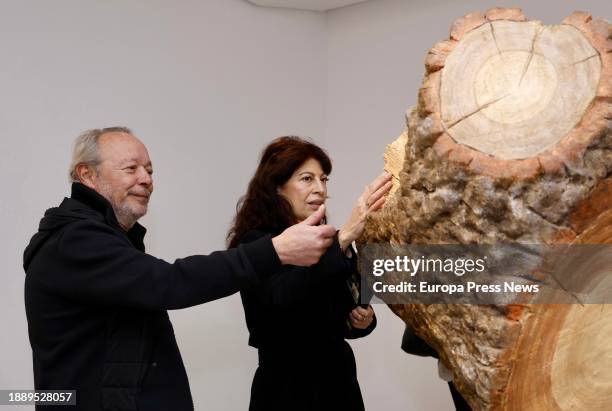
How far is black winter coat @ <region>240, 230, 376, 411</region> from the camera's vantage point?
6.99 ft

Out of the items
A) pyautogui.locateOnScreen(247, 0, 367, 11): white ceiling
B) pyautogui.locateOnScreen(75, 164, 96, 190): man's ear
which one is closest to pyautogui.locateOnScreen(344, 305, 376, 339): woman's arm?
pyautogui.locateOnScreen(75, 164, 96, 190): man's ear

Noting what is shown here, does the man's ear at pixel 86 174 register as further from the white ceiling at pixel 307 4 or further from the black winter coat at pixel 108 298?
the white ceiling at pixel 307 4

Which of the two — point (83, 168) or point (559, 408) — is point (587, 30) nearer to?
point (559, 408)

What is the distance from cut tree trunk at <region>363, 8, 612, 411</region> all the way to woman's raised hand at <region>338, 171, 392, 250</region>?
25 centimetres

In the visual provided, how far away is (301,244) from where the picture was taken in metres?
1.72

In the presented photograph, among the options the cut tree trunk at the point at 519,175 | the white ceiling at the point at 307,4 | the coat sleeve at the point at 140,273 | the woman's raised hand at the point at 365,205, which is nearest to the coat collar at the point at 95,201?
the coat sleeve at the point at 140,273

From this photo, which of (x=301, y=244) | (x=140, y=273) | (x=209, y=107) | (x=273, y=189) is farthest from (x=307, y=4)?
(x=140, y=273)

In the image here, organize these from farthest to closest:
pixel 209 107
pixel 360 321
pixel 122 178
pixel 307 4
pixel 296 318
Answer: pixel 307 4, pixel 209 107, pixel 360 321, pixel 296 318, pixel 122 178

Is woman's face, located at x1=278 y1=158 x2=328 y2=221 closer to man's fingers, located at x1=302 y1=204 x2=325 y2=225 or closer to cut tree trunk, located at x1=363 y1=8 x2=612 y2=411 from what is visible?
man's fingers, located at x1=302 y1=204 x2=325 y2=225

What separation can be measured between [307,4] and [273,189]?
182cm

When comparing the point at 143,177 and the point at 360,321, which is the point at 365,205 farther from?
the point at 143,177

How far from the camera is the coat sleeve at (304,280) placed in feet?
6.02

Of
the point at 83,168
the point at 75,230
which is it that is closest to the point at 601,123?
the point at 75,230

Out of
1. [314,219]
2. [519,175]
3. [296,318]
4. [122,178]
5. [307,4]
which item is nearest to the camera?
[519,175]
